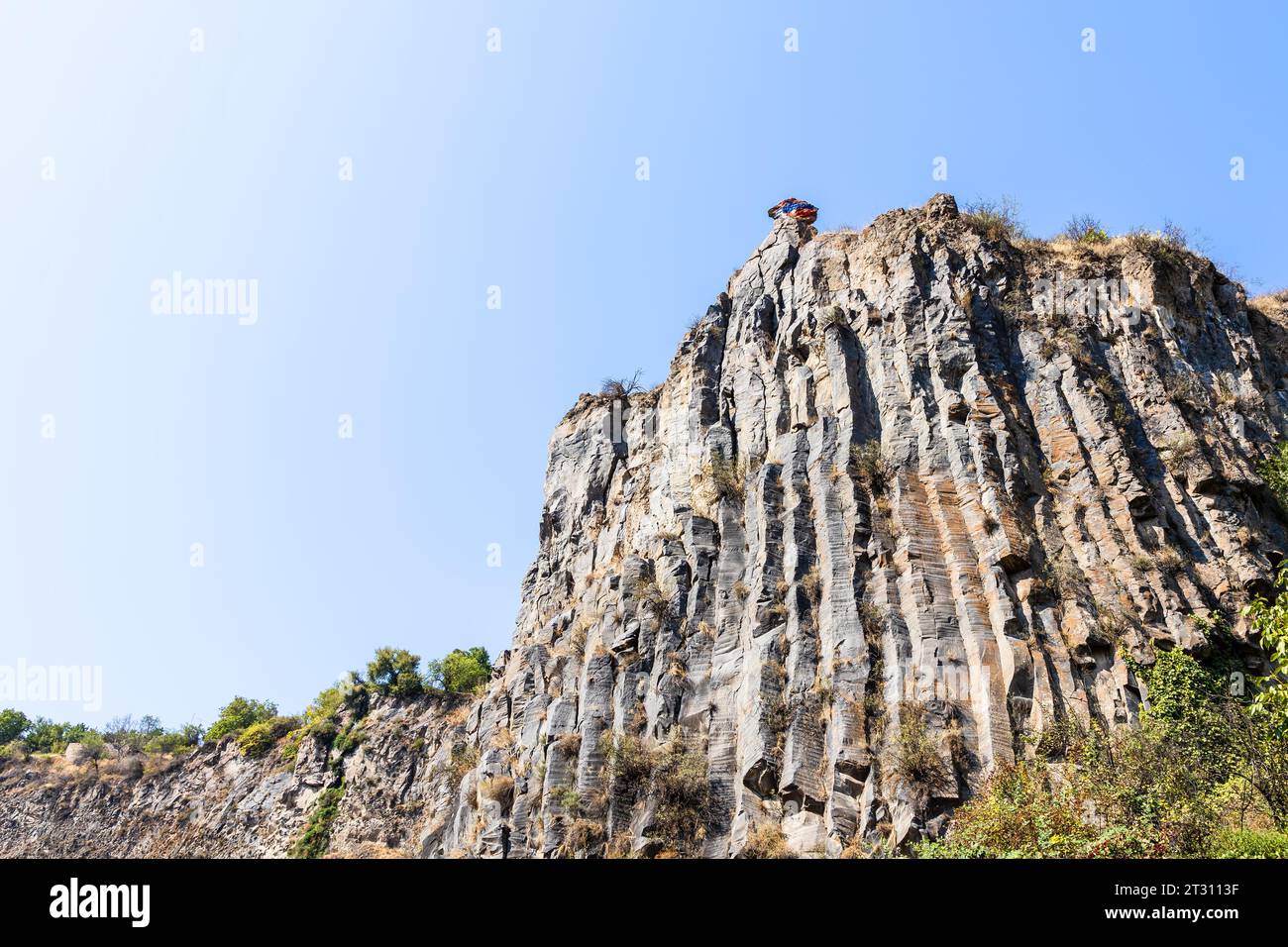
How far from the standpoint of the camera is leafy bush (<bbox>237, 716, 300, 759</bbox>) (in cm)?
4806

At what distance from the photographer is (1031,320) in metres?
27.9

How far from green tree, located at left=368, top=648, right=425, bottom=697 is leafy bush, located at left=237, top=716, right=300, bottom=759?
5.61 meters

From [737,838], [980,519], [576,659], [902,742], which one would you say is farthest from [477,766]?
[980,519]

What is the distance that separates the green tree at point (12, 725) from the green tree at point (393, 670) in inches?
1133

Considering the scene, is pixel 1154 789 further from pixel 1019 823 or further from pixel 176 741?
pixel 176 741

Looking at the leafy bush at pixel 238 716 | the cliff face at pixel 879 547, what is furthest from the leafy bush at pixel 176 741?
the cliff face at pixel 879 547

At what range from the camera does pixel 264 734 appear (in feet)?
160

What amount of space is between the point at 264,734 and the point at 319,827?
9559 millimetres

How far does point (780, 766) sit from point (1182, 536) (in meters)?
10.9

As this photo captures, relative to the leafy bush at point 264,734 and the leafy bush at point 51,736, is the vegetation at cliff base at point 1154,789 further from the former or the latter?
the leafy bush at point 51,736

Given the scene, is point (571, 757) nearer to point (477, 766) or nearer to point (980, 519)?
point (477, 766)

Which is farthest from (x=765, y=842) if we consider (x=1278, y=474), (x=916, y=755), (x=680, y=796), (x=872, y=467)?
(x=1278, y=474)

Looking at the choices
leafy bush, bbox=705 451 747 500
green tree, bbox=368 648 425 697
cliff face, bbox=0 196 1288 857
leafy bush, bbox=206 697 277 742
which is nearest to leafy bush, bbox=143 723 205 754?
leafy bush, bbox=206 697 277 742

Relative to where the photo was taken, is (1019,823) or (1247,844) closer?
(1247,844)
